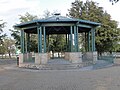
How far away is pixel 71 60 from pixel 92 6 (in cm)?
2706

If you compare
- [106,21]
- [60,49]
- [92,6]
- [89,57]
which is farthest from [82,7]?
[89,57]

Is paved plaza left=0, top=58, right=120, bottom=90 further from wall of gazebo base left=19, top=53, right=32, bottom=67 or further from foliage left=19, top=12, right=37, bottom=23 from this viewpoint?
foliage left=19, top=12, right=37, bottom=23

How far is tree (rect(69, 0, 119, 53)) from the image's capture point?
2034 inches

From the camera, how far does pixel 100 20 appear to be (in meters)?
52.4

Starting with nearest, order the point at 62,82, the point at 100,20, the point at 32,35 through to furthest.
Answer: the point at 62,82, the point at 100,20, the point at 32,35

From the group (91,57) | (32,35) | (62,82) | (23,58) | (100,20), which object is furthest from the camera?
(32,35)

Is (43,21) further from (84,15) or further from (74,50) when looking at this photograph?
(84,15)

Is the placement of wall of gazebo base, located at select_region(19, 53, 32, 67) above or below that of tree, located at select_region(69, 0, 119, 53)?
below

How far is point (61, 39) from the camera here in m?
59.2

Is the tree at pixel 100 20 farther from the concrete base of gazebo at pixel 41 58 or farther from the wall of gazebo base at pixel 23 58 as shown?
the concrete base of gazebo at pixel 41 58

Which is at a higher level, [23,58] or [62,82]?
[23,58]

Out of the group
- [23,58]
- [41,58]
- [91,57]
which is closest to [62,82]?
[41,58]

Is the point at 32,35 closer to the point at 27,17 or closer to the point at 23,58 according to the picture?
the point at 27,17

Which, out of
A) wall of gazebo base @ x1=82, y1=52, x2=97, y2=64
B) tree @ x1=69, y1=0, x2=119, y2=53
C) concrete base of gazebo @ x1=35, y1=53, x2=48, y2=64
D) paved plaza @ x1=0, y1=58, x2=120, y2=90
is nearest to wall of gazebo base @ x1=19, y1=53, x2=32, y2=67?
concrete base of gazebo @ x1=35, y1=53, x2=48, y2=64
